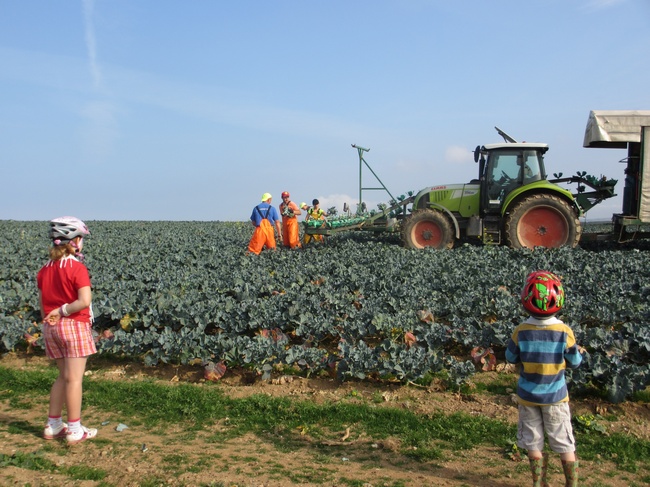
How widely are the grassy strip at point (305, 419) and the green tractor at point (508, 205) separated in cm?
781

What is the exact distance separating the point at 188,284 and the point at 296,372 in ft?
12.1

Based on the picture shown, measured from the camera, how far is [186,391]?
5.57 m

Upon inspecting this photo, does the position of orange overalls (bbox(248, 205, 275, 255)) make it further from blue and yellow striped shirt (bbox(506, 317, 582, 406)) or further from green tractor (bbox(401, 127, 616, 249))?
blue and yellow striped shirt (bbox(506, 317, 582, 406))

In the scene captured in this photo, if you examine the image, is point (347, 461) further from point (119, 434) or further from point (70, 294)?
point (70, 294)

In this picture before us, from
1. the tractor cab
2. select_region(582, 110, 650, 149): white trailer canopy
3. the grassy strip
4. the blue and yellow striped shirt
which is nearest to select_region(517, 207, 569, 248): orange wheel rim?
the tractor cab

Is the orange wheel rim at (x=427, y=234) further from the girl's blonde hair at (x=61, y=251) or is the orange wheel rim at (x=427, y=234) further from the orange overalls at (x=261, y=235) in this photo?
the girl's blonde hair at (x=61, y=251)

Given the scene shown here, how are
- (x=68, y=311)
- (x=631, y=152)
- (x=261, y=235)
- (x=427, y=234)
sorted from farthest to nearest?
1. (x=261, y=235)
2. (x=427, y=234)
3. (x=631, y=152)
4. (x=68, y=311)

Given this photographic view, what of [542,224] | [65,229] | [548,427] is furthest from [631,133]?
[65,229]

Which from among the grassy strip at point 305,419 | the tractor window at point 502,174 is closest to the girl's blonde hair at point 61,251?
the grassy strip at point 305,419

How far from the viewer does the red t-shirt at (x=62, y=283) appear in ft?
14.1

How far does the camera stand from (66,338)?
4.30 metres

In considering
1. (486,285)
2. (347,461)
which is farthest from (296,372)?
(486,285)

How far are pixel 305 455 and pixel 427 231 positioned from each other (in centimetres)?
893

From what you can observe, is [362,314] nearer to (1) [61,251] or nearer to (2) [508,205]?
(1) [61,251]
